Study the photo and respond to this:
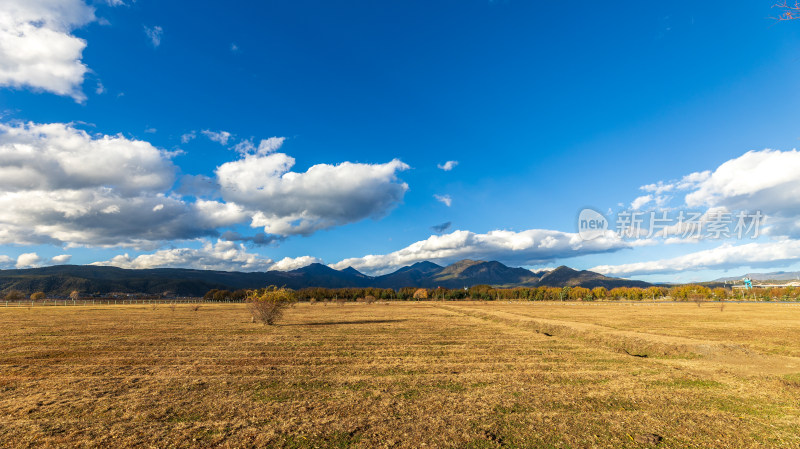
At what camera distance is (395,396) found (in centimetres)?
1238

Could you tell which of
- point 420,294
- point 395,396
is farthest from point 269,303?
point 420,294

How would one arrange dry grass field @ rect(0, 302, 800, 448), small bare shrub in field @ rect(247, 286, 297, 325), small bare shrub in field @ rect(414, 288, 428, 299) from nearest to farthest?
dry grass field @ rect(0, 302, 800, 448) < small bare shrub in field @ rect(247, 286, 297, 325) < small bare shrub in field @ rect(414, 288, 428, 299)

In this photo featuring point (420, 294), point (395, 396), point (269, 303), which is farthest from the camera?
point (420, 294)

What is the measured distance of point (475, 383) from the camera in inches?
560

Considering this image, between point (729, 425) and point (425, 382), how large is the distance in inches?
374

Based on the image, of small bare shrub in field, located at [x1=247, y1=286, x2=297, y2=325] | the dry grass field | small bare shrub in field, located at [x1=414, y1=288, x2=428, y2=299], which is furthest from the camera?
small bare shrub in field, located at [x1=414, y1=288, x2=428, y2=299]

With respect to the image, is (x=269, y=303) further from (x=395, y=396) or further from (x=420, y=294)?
(x=420, y=294)

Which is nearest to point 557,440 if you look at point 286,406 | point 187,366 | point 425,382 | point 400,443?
point 400,443

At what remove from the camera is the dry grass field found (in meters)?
9.05

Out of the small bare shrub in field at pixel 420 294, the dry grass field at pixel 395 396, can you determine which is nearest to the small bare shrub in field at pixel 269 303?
the dry grass field at pixel 395 396

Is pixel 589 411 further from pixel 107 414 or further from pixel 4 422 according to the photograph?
pixel 4 422

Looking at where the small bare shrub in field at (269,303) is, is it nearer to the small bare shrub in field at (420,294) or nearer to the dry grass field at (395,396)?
the dry grass field at (395,396)

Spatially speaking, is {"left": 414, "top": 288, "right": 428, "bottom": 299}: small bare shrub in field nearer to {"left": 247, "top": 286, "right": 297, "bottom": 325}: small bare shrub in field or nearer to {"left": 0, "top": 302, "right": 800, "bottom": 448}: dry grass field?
{"left": 247, "top": 286, "right": 297, "bottom": 325}: small bare shrub in field

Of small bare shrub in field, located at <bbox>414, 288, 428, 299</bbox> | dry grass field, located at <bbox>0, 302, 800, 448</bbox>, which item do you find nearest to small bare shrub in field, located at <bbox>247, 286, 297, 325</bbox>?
dry grass field, located at <bbox>0, 302, 800, 448</bbox>
